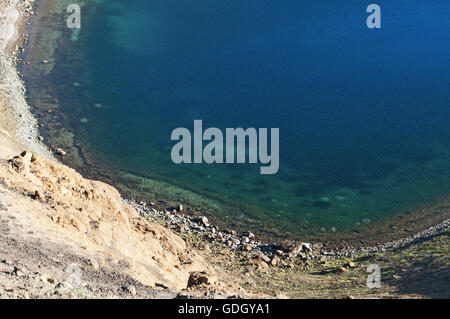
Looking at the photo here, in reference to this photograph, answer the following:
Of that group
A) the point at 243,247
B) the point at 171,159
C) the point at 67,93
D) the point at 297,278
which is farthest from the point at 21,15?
the point at 297,278

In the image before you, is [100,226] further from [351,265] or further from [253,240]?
[351,265]

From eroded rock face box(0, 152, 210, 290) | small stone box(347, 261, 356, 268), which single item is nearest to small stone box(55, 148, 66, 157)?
eroded rock face box(0, 152, 210, 290)

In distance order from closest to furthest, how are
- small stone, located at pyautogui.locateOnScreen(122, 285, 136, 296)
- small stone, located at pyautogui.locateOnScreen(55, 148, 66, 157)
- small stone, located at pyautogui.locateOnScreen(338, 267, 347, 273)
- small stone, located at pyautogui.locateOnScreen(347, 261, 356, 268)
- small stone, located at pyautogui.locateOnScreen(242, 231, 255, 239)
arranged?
small stone, located at pyautogui.locateOnScreen(122, 285, 136, 296)
small stone, located at pyautogui.locateOnScreen(338, 267, 347, 273)
small stone, located at pyautogui.locateOnScreen(347, 261, 356, 268)
small stone, located at pyautogui.locateOnScreen(242, 231, 255, 239)
small stone, located at pyautogui.locateOnScreen(55, 148, 66, 157)

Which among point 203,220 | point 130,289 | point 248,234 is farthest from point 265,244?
point 130,289

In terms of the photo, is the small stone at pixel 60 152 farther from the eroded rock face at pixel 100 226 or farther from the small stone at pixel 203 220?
the small stone at pixel 203 220

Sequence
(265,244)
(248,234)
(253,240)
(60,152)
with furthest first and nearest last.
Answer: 1. (60,152)
2. (248,234)
3. (253,240)
4. (265,244)

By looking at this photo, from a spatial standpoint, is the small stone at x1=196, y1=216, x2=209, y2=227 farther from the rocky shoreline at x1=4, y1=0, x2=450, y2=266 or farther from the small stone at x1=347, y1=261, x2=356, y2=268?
the small stone at x1=347, y1=261, x2=356, y2=268

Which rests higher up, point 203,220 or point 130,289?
point 203,220

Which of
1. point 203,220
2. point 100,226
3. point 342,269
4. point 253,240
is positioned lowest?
point 342,269

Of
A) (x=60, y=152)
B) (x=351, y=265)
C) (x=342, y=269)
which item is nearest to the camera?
(x=342, y=269)

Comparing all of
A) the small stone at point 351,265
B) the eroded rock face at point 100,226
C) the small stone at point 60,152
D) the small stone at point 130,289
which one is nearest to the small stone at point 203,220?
the eroded rock face at point 100,226
